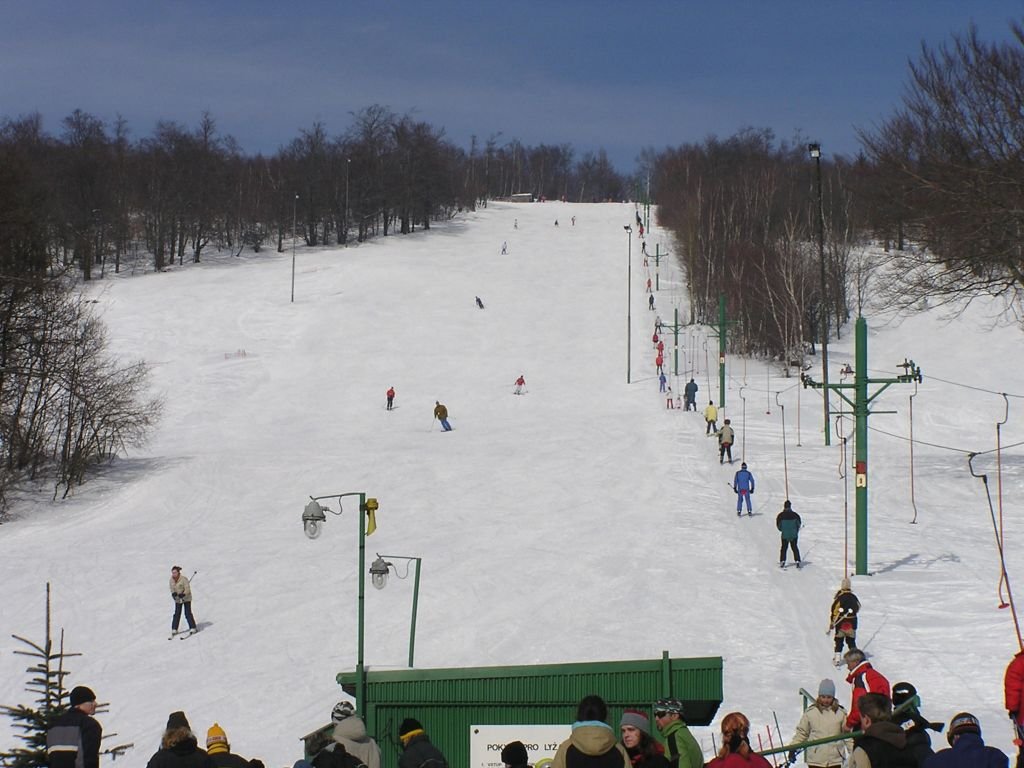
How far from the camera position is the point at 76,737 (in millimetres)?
6969

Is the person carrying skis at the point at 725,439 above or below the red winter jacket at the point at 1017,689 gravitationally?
below

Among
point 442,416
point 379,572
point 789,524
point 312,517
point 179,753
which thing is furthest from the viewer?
point 442,416

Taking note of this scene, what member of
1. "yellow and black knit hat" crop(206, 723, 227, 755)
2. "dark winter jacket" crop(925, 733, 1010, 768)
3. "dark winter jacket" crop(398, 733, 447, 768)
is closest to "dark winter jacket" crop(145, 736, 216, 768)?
"yellow and black knit hat" crop(206, 723, 227, 755)

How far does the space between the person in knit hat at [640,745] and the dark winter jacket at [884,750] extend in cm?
135

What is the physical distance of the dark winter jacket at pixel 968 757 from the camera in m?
6.52

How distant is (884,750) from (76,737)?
4.53 m

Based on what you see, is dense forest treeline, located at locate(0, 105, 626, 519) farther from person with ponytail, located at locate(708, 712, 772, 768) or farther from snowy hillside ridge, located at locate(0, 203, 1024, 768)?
person with ponytail, located at locate(708, 712, 772, 768)

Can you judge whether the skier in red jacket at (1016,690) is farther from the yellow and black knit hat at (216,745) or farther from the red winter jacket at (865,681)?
the yellow and black knit hat at (216,745)

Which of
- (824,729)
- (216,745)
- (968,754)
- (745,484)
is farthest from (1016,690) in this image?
(745,484)

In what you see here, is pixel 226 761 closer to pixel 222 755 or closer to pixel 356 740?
pixel 222 755

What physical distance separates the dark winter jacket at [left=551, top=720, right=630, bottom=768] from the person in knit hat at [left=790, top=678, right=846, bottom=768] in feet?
12.9

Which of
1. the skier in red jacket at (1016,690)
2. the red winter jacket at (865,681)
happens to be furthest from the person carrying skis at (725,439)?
the skier in red jacket at (1016,690)

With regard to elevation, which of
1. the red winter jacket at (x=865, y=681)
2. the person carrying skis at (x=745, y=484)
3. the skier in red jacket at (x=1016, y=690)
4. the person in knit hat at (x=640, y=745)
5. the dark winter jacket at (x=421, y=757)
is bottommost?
the person carrying skis at (x=745, y=484)

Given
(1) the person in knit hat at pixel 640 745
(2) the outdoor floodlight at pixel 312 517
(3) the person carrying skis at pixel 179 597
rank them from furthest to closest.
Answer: (3) the person carrying skis at pixel 179 597, (2) the outdoor floodlight at pixel 312 517, (1) the person in knit hat at pixel 640 745
